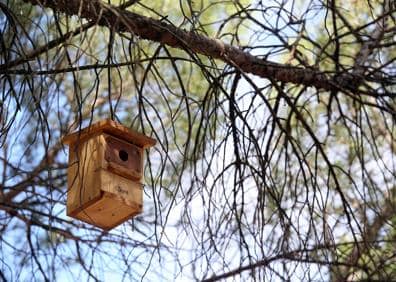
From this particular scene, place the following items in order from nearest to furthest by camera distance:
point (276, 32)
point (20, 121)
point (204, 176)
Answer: point (20, 121) < point (204, 176) < point (276, 32)

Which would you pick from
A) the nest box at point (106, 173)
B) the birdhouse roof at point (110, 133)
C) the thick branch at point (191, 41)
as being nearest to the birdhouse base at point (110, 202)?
the nest box at point (106, 173)

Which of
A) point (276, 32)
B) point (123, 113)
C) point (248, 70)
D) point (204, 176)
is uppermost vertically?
point (123, 113)

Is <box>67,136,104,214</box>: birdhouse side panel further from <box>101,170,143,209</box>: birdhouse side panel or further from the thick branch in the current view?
the thick branch

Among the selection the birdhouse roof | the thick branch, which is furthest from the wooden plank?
the thick branch

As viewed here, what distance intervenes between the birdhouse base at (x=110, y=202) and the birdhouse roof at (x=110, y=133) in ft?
0.36

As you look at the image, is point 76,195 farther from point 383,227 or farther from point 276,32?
point 383,227

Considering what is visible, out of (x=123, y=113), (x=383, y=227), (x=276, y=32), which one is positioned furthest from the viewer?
(x=123, y=113)

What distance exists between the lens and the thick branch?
90.2 inches

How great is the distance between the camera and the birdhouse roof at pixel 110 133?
2508mm

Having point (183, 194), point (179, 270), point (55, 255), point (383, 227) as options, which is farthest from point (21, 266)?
point (383, 227)

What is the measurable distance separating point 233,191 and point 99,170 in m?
0.46

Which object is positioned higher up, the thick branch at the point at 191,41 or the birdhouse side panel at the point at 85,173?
the thick branch at the point at 191,41

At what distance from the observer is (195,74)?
4133 millimetres

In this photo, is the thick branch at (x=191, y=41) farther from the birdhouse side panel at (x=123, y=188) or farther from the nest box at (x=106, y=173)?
the birdhouse side panel at (x=123, y=188)
